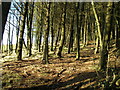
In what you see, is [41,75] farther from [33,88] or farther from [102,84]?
[102,84]

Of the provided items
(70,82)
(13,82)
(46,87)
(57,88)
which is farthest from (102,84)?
(13,82)

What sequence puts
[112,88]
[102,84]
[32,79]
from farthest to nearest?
1. [32,79]
2. [102,84]
3. [112,88]

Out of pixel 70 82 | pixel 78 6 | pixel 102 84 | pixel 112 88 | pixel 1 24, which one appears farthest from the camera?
pixel 78 6

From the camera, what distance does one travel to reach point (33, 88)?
→ 6445mm

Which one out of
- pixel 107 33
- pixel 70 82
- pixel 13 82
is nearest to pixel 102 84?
pixel 70 82

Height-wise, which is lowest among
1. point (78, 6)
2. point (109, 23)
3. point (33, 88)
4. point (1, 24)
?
point (33, 88)

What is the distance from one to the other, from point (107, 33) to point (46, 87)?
502cm

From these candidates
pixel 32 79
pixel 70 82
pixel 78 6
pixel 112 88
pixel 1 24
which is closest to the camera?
pixel 1 24

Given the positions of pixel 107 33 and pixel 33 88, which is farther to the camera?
pixel 107 33

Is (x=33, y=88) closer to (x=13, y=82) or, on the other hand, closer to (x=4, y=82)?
(x=13, y=82)

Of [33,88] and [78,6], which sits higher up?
[78,6]

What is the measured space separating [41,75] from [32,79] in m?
0.87

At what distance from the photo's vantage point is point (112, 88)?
5.44 m

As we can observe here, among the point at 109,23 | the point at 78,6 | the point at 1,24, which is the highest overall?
the point at 78,6
